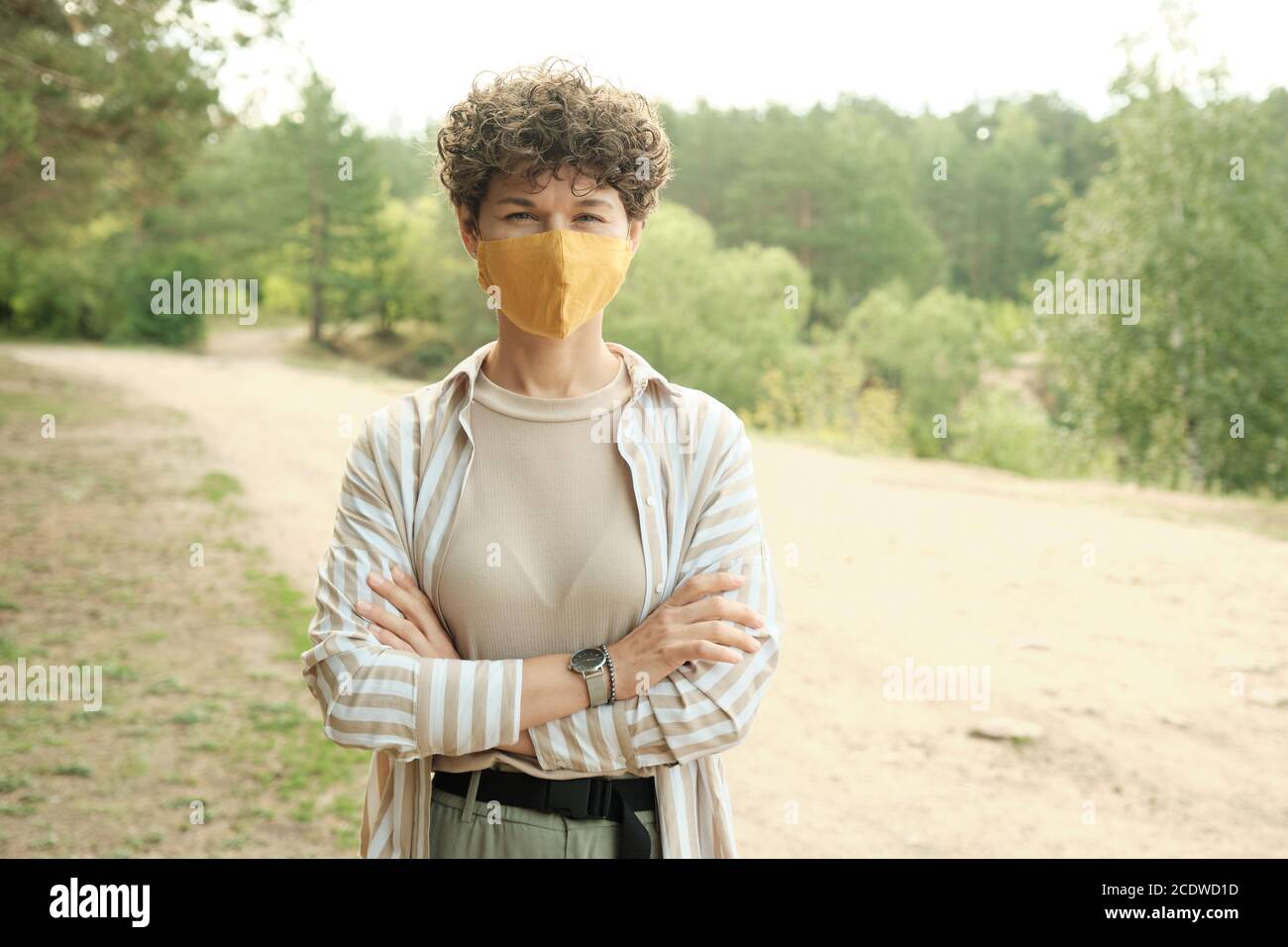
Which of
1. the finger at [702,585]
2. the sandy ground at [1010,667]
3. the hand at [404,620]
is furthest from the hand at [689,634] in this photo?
the sandy ground at [1010,667]

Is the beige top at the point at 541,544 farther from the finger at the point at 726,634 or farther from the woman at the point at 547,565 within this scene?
the finger at the point at 726,634

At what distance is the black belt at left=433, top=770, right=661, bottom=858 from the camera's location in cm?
177

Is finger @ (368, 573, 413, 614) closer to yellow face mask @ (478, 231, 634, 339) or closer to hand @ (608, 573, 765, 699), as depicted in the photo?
hand @ (608, 573, 765, 699)

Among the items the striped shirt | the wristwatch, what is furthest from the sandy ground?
the wristwatch

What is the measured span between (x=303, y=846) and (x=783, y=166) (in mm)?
41299

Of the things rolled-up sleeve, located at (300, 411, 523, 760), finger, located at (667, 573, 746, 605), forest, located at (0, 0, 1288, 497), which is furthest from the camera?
forest, located at (0, 0, 1288, 497)

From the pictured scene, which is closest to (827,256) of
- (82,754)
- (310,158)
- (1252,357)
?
(310,158)

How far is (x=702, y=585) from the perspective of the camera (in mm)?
1828

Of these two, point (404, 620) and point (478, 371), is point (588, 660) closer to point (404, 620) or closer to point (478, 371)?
point (404, 620)

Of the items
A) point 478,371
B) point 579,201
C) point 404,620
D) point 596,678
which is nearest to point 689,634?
point 596,678

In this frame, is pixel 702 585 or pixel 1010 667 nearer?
pixel 702 585

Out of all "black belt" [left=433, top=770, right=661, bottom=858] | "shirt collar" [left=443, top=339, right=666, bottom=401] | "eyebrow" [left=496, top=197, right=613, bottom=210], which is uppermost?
"eyebrow" [left=496, top=197, right=613, bottom=210]

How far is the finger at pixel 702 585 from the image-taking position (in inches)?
72.0

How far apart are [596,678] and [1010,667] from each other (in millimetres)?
5913
